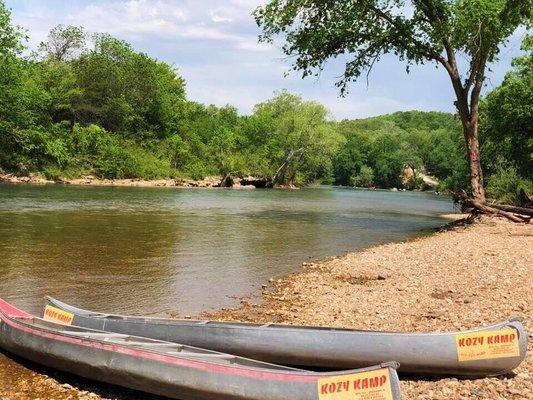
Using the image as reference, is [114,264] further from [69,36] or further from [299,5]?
[69,36]

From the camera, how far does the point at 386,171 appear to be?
416ft

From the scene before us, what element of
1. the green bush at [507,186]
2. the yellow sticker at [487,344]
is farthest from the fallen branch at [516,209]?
the yellow sticker at [487,344]

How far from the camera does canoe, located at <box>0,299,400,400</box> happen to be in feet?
15.8

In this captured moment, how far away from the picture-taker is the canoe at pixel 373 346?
5918 millimetres

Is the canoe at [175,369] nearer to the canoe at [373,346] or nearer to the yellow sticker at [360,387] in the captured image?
the yellow sticker at [360,387]

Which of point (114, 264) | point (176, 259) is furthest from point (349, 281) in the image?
point (114, 264)

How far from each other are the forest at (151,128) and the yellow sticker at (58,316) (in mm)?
30117

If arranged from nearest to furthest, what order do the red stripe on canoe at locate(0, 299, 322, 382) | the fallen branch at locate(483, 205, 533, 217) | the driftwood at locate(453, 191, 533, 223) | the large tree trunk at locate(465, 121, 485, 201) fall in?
the red stripe on canoe at locate(0, 299, 322, 382), the fallen branch at locate(483, 205, 533, 217), the driftwood at locate(453, 191, 533, 223), the large tree trunk at locate(465, 121, 485, 201)

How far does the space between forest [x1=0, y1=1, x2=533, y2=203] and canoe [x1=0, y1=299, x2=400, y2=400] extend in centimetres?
3017

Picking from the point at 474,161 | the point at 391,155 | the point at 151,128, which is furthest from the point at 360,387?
the point at 391,155

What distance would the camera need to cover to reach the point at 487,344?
5.93m

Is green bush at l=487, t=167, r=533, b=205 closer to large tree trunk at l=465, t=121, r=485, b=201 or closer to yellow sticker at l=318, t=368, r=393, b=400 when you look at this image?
large tree trunk at l=465, t=121, r=485, b=201

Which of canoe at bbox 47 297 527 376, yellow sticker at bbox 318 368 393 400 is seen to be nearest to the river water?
canoe at bbox 47 297 527 376

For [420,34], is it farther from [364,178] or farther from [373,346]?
[364,178]
